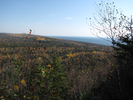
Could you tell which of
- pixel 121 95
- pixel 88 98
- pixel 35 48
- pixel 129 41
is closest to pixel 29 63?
pixel 35 48

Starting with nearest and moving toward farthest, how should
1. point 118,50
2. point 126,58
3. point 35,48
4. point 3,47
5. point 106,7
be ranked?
point 35,48, point 126,58, point 118,50, point 106,7, point 3,47

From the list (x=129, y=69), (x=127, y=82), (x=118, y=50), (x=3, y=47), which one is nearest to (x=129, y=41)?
(x=118, y=50)

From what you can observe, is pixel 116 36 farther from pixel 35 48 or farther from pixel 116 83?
pixel 35 48

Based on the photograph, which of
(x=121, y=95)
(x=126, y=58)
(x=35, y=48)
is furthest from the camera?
(x=126, y=58)

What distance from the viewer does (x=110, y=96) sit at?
5.20m

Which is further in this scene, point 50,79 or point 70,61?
point 70,61

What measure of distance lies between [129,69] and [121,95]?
156cm

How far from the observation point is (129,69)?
4965mm

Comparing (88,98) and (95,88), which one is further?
(95,88)

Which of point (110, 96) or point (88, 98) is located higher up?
point (110, 96)

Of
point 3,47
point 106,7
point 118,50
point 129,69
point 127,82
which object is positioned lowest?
point 3,47

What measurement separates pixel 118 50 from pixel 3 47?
101607 mm

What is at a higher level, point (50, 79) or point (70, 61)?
point (50, 79)

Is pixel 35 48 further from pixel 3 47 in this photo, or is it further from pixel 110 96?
pixel 3 47
